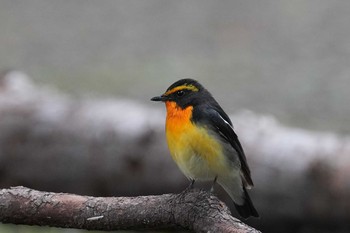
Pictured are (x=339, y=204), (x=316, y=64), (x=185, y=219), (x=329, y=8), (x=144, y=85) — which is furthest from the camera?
(x=329, y=8)

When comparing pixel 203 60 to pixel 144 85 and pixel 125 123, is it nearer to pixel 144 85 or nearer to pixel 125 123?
pixel 144 85

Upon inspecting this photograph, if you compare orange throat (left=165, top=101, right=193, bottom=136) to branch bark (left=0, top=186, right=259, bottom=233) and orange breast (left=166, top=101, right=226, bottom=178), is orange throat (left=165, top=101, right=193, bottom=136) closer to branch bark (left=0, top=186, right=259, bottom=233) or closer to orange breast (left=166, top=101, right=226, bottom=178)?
orange breast (left=166, top=101, right=226, bottom=178)

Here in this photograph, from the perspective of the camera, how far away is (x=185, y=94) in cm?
544

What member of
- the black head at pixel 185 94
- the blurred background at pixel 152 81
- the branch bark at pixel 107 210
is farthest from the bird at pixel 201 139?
the blurred background at pixel 152 81

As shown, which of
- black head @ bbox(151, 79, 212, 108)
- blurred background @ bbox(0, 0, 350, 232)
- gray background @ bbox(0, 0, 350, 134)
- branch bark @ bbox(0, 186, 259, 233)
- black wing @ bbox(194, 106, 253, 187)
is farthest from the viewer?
gray background @ bbox(0, 0, 350, 134)

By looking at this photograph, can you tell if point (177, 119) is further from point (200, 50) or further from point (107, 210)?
point (200, 50)

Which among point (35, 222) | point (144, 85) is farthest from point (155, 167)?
point (144, 85)

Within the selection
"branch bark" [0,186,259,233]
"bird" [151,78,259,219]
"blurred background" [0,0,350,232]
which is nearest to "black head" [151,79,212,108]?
"bird" [151,78,259,219]

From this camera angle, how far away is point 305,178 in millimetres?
7094

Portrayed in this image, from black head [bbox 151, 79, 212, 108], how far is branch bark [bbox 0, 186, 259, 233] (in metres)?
0.91

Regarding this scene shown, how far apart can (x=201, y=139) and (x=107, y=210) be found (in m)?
0.85

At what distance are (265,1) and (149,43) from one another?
7.94 feet

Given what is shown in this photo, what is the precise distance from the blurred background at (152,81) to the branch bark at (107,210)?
2.68 metres

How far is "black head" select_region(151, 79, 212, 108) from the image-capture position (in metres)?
5.40
